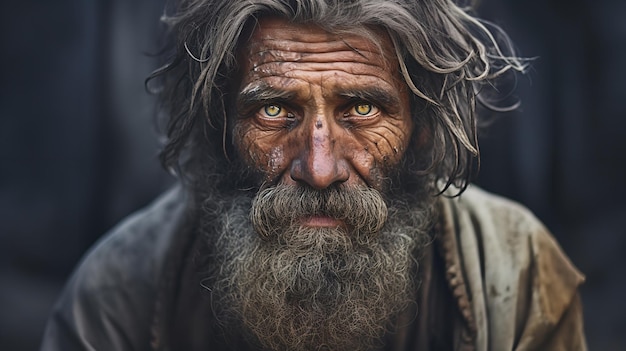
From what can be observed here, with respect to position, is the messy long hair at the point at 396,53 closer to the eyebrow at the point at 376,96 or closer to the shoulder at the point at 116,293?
the eyebrow at the point at 376,96

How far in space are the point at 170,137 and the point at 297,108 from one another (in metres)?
0.55

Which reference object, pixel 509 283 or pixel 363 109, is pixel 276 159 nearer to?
pixel 363 109

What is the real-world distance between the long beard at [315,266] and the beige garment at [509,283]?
188 mm

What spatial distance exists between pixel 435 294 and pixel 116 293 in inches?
40.8

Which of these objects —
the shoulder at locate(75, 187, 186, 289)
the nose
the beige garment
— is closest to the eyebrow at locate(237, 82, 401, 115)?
the nose

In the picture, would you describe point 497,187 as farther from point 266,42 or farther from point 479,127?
point 266,42

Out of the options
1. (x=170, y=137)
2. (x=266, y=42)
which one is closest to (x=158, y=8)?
(x=170, y=137)

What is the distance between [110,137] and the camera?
4.72 m

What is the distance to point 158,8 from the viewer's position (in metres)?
4.71

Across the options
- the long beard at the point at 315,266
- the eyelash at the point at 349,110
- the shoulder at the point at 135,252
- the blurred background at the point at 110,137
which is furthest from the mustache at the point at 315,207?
the blurred background at the point at 110,137

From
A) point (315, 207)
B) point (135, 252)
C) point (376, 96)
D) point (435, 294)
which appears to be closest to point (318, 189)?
point (315, 207)

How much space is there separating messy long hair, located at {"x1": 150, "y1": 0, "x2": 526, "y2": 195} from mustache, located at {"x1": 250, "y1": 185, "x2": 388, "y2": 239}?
29 cm

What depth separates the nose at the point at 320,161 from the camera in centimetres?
272

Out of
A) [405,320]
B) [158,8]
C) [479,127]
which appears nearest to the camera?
[405,320]
